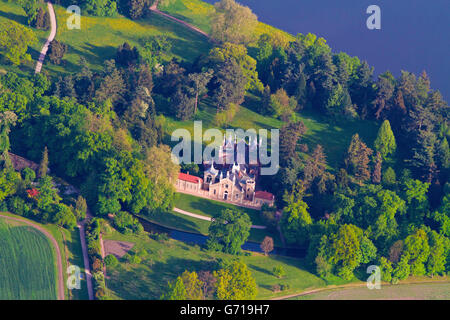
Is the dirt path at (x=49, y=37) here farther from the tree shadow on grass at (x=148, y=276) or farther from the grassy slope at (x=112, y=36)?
the tree shadow on grass at (x=148, y=276)

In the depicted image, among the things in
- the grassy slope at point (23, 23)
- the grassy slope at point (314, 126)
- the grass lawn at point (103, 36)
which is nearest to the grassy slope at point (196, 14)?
the grass lawn at point (103, 36)

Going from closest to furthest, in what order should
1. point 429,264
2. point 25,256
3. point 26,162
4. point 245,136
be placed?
point 25,256 → point 429,264 → point 26,162 → point 245,136

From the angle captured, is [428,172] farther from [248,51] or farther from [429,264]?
[248,51]

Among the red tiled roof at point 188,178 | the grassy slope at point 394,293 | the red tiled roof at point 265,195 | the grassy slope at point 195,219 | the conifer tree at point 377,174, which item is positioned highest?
the conifer tree at point 377,174

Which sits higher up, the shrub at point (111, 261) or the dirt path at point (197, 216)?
the dirt path at point (197, 216)

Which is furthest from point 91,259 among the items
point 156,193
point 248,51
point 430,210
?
point 248,51

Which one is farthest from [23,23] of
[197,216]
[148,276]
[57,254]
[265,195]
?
[148,276]

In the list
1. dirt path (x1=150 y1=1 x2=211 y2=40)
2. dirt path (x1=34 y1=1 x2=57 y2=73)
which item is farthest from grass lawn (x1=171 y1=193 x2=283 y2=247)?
dirt path (x1=150 y1=1 x2=211 y2=40)
